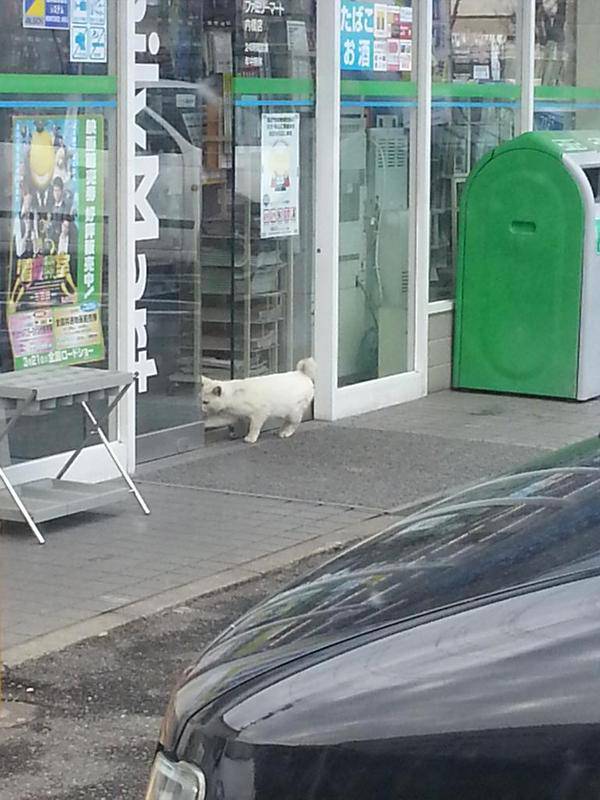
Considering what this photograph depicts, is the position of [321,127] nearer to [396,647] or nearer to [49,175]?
[49,175]

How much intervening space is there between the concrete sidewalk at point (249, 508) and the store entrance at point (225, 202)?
483mm

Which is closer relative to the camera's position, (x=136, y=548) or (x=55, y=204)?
(x=136, y=548)

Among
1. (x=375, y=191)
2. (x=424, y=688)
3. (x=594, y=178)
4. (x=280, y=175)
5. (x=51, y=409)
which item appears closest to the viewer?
(x=424, y=688)

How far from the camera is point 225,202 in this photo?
9320mm

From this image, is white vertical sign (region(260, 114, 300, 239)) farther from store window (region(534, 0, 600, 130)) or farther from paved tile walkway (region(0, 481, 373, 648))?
store window (region(534, 0, 600, 130))

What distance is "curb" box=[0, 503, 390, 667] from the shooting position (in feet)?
18.6

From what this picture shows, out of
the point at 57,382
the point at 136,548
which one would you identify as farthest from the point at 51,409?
the point at 136,548

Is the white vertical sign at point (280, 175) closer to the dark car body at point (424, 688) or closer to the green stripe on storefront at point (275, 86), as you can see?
the green stripe on storefront at point (275, 86)

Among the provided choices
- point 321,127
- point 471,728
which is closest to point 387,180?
point 321,127

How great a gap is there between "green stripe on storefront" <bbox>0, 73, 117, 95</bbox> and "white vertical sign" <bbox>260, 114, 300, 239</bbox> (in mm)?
1683

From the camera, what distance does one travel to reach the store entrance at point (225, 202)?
28.8 ft

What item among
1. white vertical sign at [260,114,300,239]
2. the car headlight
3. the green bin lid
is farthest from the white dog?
the car headlight

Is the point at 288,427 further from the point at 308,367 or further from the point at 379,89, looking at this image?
the point at 379,89

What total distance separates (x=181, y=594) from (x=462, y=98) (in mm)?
6063
